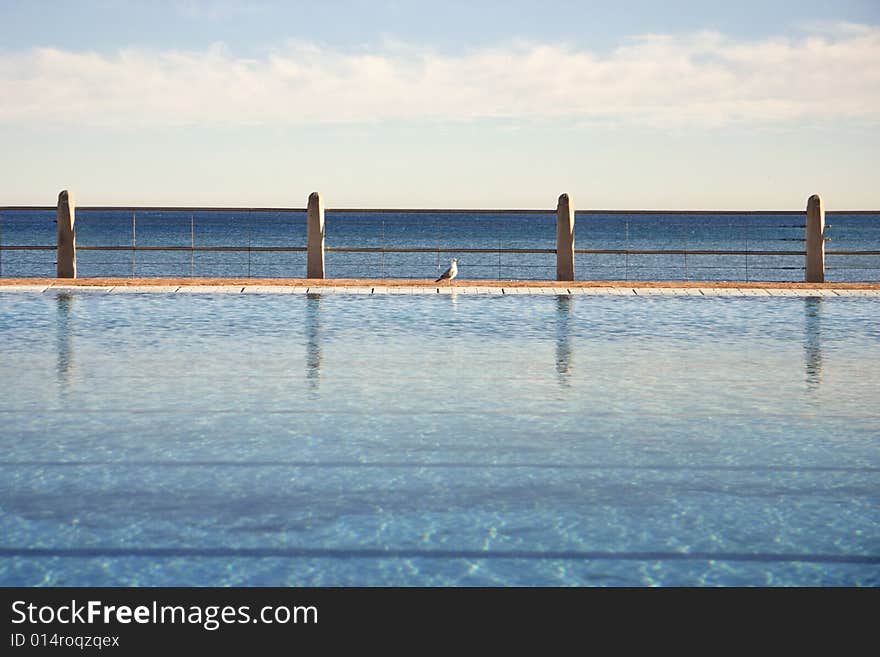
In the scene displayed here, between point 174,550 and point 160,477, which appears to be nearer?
point 174,550

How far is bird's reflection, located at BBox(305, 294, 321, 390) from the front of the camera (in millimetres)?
8969

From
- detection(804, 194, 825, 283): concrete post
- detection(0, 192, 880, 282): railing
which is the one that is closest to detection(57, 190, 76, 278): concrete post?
detection(0, 192, 880, 282): railing

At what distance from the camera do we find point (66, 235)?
15336mm

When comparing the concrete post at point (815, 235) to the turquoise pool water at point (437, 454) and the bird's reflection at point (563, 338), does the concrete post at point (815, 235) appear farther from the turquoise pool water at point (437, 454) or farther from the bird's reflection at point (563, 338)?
the turquoise pool water at point (437, 454)

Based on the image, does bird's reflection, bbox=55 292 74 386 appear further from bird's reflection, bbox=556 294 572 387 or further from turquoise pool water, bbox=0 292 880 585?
bird's reflection, bbox=556 294 572 387

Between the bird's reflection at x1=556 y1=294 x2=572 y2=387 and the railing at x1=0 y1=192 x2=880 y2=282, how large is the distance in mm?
956

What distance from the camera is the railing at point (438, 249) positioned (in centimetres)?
1548

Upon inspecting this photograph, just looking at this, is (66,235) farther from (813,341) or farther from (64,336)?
(813,341)

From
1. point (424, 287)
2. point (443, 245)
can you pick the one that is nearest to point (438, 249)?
Answer: point (424, 287)

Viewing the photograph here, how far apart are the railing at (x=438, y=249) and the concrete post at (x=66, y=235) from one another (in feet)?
0.04

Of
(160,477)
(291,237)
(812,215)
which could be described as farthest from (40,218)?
(160,477)
